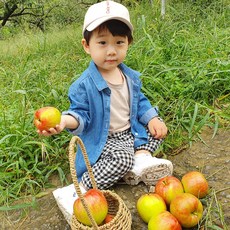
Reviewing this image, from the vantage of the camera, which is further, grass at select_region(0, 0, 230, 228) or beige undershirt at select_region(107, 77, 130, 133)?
grass at select_region(0, 0, 230, 228)

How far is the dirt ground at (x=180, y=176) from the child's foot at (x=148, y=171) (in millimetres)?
53

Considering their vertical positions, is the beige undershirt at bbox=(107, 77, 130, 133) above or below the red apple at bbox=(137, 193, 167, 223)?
above

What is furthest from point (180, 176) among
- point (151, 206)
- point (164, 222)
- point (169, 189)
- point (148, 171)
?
point (164, 222)

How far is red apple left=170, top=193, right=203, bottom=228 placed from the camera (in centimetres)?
150

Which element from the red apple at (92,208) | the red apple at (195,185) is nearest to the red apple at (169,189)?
the red apple at (195,185)

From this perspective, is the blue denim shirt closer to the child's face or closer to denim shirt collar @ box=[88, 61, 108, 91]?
denim shirt collar @ box=[88, 61, 108, 91]

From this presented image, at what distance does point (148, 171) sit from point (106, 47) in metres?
0.73

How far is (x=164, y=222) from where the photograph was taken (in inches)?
57.2

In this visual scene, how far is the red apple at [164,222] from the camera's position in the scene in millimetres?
1442

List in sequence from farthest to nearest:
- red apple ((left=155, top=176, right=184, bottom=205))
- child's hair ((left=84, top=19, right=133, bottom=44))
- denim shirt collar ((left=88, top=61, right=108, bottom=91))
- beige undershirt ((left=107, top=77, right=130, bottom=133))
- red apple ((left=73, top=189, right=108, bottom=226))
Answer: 1. beige undershirt ((left=107, top=77, right=130, bottom=133))
2. denim shirt collar ((left=88, top=61, right=108, bottom=91))
3. child's hair ((left=84, top=19, right=133, bottom=44))
4. red apple ((left=155, top=176, right=184, bottom=205))
5. red apple ((left=73, top=189, right=108, bottom=226))

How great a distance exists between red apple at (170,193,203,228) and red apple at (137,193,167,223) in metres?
0.07

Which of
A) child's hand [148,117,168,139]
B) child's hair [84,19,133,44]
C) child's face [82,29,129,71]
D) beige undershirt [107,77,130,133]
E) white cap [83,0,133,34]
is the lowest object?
child's hand [148,117,168,139]

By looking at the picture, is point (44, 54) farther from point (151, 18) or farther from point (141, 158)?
point (141, 158)

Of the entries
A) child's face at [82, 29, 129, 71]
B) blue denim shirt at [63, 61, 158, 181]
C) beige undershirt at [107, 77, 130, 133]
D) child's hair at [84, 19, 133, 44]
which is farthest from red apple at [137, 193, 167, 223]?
child's hair at [84, 19, 133, 44]
